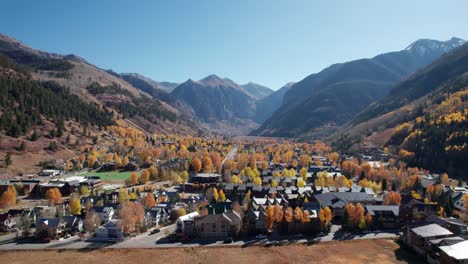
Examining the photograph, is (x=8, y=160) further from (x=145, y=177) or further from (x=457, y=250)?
(x=457, y=250)

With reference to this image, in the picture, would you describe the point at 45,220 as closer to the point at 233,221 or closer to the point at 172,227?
the point at 172,227

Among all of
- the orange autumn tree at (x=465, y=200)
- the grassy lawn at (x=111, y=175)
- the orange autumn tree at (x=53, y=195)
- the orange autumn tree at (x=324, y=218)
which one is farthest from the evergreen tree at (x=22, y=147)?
the orange autumn tree at (x=465, y=200)

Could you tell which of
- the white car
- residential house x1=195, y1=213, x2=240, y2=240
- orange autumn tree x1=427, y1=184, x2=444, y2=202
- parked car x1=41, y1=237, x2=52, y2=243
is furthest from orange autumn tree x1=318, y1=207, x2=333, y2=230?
parked car x1=41, y1=237, x2=52, y2=243

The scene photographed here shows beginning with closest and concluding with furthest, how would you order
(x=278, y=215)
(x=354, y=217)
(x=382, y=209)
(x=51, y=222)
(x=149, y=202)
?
(x=51, y=222)
(x=278, y=215)
(x=354, y=217)
(x=382, y=209)
(x=149, y=202)

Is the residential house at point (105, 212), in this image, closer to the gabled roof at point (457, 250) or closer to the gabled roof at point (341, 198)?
the gabled roof at point (341, 198)

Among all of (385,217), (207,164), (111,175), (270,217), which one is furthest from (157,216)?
(207,164)

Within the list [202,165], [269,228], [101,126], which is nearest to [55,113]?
[101,126]

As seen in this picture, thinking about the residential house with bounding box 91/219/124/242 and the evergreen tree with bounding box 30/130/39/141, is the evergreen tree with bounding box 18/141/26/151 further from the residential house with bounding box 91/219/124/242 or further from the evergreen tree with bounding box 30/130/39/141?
the residential house with bounding box 91/219/124/242
